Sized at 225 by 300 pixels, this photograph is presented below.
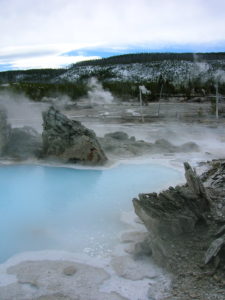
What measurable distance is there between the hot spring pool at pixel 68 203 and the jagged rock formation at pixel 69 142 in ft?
1.76

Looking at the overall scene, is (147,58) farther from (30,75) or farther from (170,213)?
(170,213)

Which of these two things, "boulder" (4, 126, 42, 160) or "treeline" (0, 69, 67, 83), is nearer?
"boulder" (4, 126, 42, 160)

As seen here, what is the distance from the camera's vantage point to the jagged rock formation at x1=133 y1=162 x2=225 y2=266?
506 cm

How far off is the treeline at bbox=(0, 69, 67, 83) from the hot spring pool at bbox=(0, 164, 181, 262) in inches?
2397

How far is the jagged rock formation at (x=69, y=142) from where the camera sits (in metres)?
10.5

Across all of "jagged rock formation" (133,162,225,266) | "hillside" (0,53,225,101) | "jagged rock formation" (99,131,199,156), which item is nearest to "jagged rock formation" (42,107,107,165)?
"jagged rock formation" (99,131,199,156)

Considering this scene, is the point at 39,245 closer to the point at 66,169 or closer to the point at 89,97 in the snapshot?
the point at 66,169

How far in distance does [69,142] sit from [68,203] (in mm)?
3519

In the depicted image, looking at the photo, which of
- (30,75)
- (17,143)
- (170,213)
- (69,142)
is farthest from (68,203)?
(30,75)

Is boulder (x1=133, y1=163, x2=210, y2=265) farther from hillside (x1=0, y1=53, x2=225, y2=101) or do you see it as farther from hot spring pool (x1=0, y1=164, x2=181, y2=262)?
hillside (x1=0, y1=53, x2=225, y2=101)

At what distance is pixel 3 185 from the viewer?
925 centimetres

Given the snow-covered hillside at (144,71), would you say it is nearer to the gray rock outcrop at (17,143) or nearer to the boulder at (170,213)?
the gray rock outcrop at (17,143)

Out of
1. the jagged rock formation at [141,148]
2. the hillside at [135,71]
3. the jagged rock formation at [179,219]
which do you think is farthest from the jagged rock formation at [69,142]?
the hillside at [135,71]

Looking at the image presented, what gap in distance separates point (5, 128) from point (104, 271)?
8126 mm
